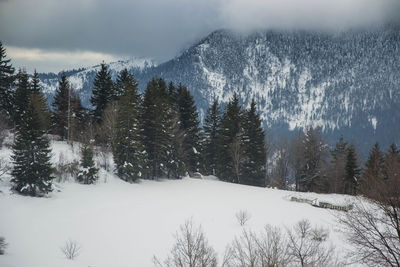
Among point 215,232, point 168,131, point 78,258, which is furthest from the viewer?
point 168,131

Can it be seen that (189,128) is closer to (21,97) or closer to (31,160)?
(21,97)

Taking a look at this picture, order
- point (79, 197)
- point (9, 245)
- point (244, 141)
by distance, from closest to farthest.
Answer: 1. point (9, 245)
2. point (79, 197)
3. point (244, 141)

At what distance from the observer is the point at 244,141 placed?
50.2 meters

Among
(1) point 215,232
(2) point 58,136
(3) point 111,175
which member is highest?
(2) point 58,136

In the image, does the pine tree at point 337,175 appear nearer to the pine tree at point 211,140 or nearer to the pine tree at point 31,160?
the pine tree at point 211,140

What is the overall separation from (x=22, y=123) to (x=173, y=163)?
21.7m

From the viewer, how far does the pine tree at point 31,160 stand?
82.0ft

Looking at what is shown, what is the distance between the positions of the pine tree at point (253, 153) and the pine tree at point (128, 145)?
1806 cm

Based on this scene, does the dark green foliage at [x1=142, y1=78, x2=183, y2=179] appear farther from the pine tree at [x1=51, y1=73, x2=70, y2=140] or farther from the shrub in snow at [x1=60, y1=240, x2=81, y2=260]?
the shrub in snow at [x1=60, y1=240, x2=81, y2=260]

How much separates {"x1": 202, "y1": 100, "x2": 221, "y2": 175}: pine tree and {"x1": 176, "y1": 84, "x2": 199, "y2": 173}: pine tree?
84.6 inches

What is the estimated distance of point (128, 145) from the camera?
38094mm

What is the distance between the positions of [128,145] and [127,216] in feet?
46.3

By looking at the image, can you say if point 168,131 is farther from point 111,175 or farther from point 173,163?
point 111,175

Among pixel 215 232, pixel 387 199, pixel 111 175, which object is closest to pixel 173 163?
pixel 111 175
